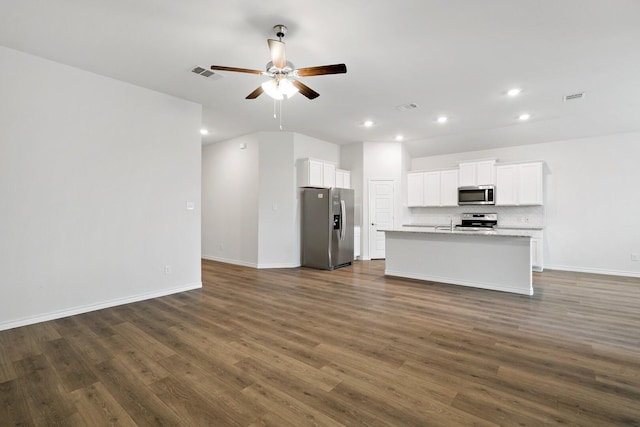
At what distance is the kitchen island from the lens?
14.1 feet

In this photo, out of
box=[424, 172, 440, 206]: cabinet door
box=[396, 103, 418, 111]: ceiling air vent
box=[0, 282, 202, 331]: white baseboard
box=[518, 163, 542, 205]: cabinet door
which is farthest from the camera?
box=[424, 172, 440, 206]: cabinet door

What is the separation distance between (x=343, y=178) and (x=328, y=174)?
620 mm

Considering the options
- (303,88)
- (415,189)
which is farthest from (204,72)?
(415,189)

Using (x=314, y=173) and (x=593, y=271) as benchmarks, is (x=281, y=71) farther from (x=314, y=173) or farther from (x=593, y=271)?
(x=593, y=271)

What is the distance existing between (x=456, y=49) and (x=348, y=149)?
4452 millimetres

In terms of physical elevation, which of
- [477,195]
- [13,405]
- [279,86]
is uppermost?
[279,86]

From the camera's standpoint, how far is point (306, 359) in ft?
7.91

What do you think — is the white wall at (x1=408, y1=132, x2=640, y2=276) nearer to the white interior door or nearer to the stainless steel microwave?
the stainless steel microwave

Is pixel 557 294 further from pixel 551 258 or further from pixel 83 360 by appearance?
pixel 83 360

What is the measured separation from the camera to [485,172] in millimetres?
6566

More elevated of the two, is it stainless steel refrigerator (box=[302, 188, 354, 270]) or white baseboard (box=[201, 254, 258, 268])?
stainless steel refrigerator (box=[302, 188, 354, 270])

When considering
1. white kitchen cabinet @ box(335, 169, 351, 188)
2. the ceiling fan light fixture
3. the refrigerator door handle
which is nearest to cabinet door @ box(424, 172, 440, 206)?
white kitchen cabinet @ box(335, 169, 351, 188)

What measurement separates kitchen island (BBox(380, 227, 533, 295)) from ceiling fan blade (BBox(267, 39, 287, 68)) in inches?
141

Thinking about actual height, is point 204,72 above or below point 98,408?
above
